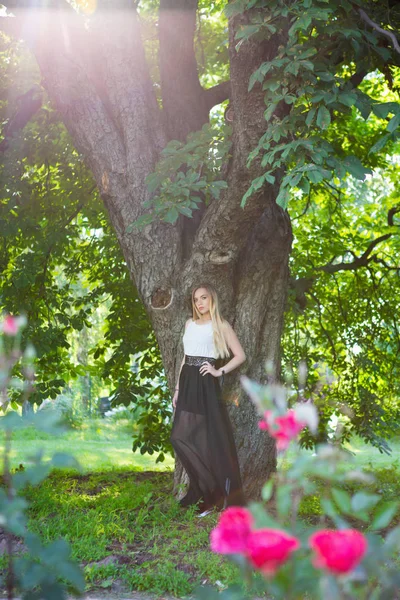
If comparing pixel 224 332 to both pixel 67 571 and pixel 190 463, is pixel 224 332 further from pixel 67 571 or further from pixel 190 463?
pixel 67 571

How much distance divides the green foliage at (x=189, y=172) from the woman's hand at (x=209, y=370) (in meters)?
1.35

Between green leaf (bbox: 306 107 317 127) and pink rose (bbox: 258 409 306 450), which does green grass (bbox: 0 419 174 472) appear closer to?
green leaf (bbox: 306 107 317 127)

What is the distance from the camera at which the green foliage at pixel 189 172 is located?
17.8 ft

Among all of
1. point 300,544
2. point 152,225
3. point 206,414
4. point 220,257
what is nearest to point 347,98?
point 220,257

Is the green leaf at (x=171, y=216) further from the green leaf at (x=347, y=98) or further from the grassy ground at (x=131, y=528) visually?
the grassy ground at (x=131, y=528)

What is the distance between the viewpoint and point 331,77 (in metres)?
4.49

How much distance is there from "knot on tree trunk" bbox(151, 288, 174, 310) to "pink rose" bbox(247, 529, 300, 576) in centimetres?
507

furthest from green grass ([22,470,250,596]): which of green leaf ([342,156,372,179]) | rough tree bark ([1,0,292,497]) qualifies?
green leaf ([342,156,372,179])

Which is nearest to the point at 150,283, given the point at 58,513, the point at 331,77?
the point at 58,513

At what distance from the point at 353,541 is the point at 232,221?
15.4ft

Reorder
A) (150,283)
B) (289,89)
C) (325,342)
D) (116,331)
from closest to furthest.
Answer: (289,89) → (150,283) → (116,331) → (325,342)

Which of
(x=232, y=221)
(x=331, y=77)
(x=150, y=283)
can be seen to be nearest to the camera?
(x=331, y=77)

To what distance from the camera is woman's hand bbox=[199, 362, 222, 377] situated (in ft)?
20.0

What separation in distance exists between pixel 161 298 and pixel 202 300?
1.67 feet
